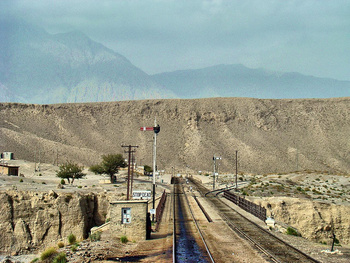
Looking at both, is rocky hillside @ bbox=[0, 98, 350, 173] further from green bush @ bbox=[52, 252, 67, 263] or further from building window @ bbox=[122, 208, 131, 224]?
green bush @ bbox=[52, 252, 67, 263]

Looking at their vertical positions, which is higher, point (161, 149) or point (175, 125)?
point (175, 125)

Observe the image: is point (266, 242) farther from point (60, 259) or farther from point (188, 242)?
point (60, 259)

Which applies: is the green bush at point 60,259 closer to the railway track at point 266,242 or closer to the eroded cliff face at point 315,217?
the railway track at point 266,242

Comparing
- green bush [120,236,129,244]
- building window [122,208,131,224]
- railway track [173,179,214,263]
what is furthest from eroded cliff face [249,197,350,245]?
green bush [120,236,129,244]

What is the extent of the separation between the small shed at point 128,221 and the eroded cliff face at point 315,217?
19506mm

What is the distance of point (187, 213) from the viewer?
104 feet

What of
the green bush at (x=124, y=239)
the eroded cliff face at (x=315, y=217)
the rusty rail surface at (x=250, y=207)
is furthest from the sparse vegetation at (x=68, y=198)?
the eroded cliff face at (x=315, y=217)

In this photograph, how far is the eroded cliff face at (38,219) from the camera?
29.1m

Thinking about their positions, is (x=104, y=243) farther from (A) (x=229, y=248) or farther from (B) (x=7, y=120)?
(B) (x=7, y=120)

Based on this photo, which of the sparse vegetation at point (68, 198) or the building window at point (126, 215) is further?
the sparse vegetation at point (68, 198)

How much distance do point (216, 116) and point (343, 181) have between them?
81.5m

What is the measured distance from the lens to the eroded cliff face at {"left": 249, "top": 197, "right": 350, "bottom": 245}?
110ft

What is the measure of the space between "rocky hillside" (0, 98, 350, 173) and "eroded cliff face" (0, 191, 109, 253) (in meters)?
72.8

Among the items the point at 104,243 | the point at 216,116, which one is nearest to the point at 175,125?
the point at 216,116
